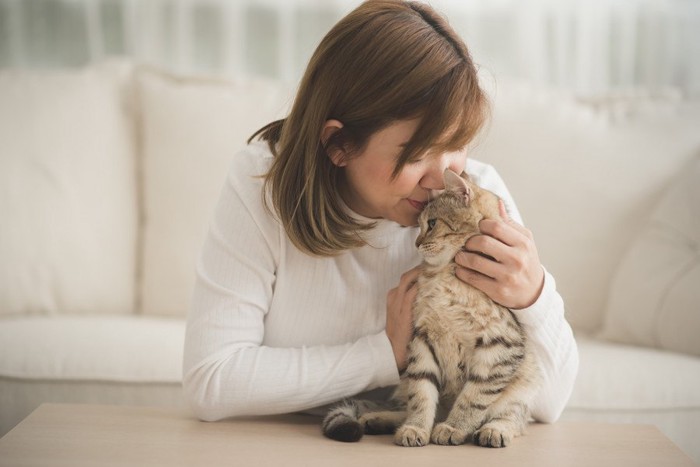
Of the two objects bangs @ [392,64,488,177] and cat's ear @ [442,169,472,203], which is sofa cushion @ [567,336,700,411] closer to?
cat's ear @ [442,169,472,203]

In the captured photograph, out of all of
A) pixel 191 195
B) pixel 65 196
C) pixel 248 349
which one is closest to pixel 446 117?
pixel 248 349

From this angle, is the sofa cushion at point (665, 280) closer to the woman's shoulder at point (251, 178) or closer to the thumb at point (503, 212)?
the thumb at point (503, 212)

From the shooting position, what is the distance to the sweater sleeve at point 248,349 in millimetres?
1166

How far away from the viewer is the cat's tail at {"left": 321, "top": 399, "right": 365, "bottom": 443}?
1068 mm

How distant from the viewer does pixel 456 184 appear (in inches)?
46.8

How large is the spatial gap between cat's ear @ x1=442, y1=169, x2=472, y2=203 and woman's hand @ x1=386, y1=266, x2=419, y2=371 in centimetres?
15

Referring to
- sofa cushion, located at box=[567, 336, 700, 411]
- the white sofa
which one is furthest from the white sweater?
the white sofa

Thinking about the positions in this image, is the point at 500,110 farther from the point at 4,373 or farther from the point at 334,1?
the point at 4,373

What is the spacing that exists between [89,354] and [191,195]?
611mm

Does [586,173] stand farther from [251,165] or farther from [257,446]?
[257,446]

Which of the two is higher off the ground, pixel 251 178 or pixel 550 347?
pixel 251 178

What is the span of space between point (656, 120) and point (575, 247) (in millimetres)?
462

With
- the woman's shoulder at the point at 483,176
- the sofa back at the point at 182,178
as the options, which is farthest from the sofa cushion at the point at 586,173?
the woman's shoulder at the point at 483,176

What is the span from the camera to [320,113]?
1188mm
